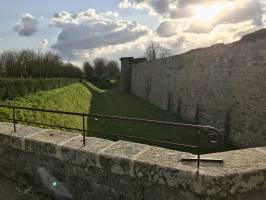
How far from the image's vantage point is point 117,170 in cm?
291

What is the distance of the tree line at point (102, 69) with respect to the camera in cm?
6612

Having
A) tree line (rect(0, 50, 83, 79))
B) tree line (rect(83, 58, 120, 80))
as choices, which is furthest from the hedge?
tree line (rect(83, 58, 120, 80))

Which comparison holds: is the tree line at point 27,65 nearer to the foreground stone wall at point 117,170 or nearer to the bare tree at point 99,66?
the foreground stone wall at point 117,170

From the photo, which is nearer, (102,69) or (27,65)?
(27,65)

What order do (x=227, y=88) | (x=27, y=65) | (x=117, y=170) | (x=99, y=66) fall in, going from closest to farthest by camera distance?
1. (x=117, y=170)
2. (x=227, y=88)
3. (x=27, y=65)
4. (x=99, y=66)

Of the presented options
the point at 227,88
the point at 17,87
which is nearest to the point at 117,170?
the point at 227,88

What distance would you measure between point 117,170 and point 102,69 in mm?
66274

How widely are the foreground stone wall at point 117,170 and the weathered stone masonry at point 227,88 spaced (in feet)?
22.3

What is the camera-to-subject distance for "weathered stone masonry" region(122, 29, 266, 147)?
922 cm

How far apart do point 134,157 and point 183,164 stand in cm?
52

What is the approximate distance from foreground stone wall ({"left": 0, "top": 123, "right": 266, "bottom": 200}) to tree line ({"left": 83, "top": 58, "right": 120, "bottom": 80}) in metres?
61.0

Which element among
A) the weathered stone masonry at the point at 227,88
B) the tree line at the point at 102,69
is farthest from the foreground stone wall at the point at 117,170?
the tree line at the point at 102,69

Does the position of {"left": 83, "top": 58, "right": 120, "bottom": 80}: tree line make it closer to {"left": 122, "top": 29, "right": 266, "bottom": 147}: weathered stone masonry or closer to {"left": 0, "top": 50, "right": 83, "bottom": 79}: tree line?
{"left": 0, "top": 50, "right": 83, "bottom": 79}: tree line

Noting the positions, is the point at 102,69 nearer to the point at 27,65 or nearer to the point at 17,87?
the point at 27,65
